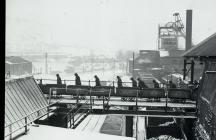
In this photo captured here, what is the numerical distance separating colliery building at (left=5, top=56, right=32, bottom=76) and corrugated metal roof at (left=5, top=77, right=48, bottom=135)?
4658 centimetres

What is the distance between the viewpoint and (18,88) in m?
12.1

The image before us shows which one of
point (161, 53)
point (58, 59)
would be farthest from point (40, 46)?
point (161, 53)

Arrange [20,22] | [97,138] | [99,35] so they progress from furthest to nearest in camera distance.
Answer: [99,35], [20,22], [97,138]

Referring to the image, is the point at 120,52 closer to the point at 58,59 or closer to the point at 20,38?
the point at 58,59

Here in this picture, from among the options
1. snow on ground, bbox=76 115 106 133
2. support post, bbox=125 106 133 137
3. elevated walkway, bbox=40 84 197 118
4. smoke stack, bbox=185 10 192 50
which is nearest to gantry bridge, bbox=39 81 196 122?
elevated walkway, bbox=40 84 197 118

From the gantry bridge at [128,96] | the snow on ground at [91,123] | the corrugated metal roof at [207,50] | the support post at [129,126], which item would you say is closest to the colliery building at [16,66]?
the gantry bridge at [128,96]

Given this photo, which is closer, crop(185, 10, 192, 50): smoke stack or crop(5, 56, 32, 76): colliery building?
crop(185, 10, 192, 50): smoke stack

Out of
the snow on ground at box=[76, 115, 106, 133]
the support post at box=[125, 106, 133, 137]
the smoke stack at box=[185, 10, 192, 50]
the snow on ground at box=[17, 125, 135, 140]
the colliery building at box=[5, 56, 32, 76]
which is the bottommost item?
the support post at box=[125, 106, 133, 137]

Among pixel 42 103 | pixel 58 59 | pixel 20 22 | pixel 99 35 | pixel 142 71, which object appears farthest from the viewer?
pixel 99 35

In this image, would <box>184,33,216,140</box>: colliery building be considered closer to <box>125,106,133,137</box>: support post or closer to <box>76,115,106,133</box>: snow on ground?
<box>125,106,133,137</box>: support post

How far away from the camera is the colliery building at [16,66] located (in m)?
58.0

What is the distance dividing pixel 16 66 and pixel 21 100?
51169 millimetres

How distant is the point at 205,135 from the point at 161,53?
2062 inches

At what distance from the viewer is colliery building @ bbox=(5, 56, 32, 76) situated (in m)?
58.0
